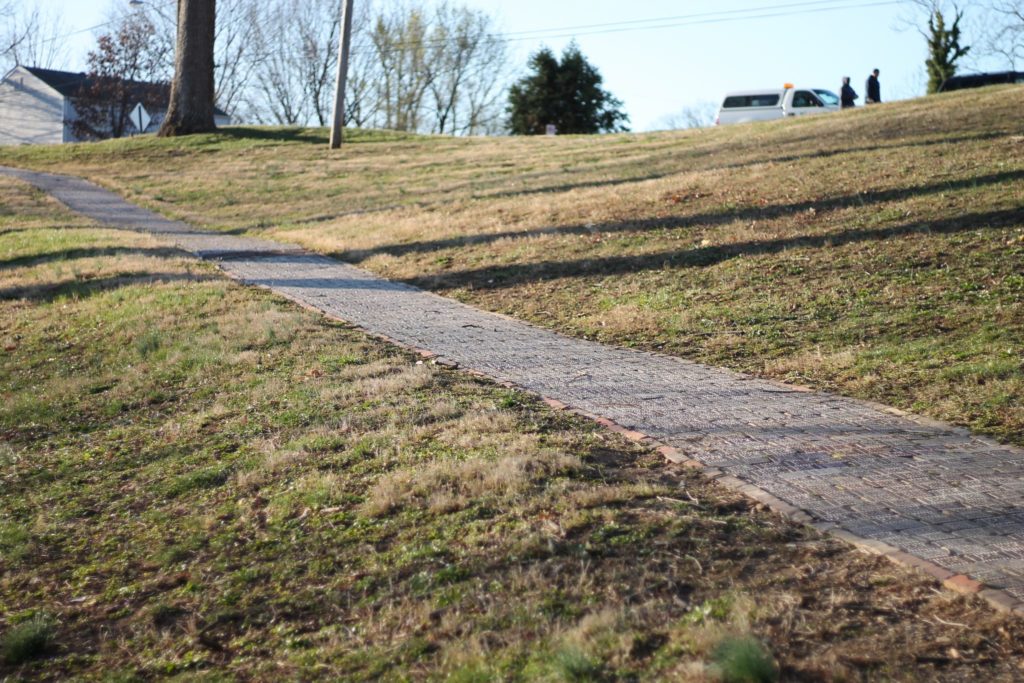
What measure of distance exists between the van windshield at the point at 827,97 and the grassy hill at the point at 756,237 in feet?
31.9

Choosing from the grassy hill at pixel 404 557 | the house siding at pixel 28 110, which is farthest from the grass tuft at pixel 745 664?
the house siding at pixel 28 110

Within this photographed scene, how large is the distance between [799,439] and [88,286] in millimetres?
9113

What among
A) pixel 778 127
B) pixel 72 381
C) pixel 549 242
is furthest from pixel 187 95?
pixel 72 381

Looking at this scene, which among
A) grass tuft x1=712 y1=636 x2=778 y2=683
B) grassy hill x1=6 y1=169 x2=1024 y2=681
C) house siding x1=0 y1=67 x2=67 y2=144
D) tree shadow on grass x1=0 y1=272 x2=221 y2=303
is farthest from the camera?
house siding x1=0 y1=67 x2=67 y2=144

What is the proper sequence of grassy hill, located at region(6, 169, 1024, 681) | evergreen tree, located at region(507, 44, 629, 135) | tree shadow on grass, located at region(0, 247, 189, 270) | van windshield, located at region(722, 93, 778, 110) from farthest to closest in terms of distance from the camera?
evergreen tree, located at region(507, 44, 629, 135) → van windshield, located at region(722, 93, 778, 110) → tree shadow on grass, located at region(0, 247, 189, 270) → grassy hill, located at region(6, 169, 1024, 681)

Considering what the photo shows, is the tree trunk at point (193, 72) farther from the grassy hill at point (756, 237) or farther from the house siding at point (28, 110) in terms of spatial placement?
the house siding at point (28, 110)

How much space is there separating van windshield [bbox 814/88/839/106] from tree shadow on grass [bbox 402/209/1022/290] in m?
23.9

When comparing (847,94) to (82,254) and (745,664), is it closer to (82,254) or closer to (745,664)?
(82,254)

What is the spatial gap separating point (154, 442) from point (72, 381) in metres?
2.27

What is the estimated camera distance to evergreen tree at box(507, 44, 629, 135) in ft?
152

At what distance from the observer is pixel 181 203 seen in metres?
22.4

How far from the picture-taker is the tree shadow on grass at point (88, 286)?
11.7m

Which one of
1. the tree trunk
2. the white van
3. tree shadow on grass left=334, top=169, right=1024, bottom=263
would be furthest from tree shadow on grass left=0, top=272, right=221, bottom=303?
the white van

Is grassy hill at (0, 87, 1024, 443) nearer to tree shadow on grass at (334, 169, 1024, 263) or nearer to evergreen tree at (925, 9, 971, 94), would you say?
tree shadow on grass at (334, 169, 1024, 263)
